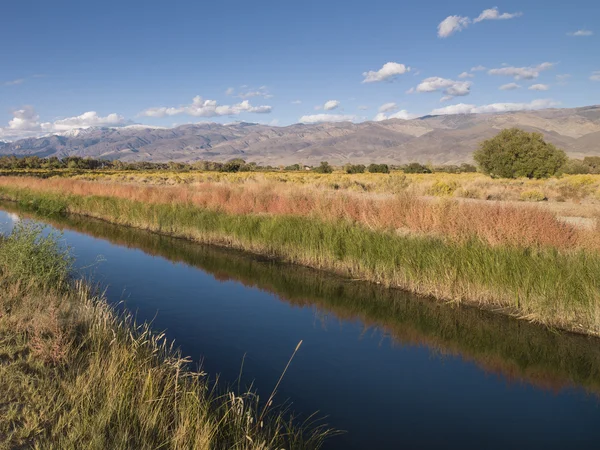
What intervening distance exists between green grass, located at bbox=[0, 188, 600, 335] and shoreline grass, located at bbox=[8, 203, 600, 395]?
0.35 m

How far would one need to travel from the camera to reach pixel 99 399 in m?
4.56

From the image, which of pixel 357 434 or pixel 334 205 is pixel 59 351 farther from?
pixel 334 205

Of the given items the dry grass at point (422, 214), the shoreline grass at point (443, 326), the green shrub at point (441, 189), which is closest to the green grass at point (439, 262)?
the shoreline grass at point (443, 326)

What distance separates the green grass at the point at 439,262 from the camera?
8.53 m

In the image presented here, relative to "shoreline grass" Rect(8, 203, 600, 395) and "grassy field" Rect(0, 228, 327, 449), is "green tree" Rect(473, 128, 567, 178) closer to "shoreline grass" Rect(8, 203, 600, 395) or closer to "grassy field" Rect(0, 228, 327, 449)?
"shoreline grass" Rect(8, 203, 600, 395)

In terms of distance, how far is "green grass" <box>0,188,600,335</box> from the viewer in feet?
28.0

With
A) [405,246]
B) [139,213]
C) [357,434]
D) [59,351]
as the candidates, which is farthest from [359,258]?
[139,213]

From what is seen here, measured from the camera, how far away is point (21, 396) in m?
4.52

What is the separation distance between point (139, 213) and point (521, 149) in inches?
1328

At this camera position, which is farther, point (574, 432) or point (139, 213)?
point (139, 213)

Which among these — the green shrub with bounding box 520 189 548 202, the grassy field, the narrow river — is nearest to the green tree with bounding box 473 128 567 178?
the green shrub with bounding box 520 189 548 202

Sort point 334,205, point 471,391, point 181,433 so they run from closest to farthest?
point 181,433 < point 471,391 < point 334,205

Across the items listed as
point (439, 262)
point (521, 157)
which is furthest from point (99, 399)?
point (521, 157)

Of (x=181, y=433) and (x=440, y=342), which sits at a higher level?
(x=181, y=433)
